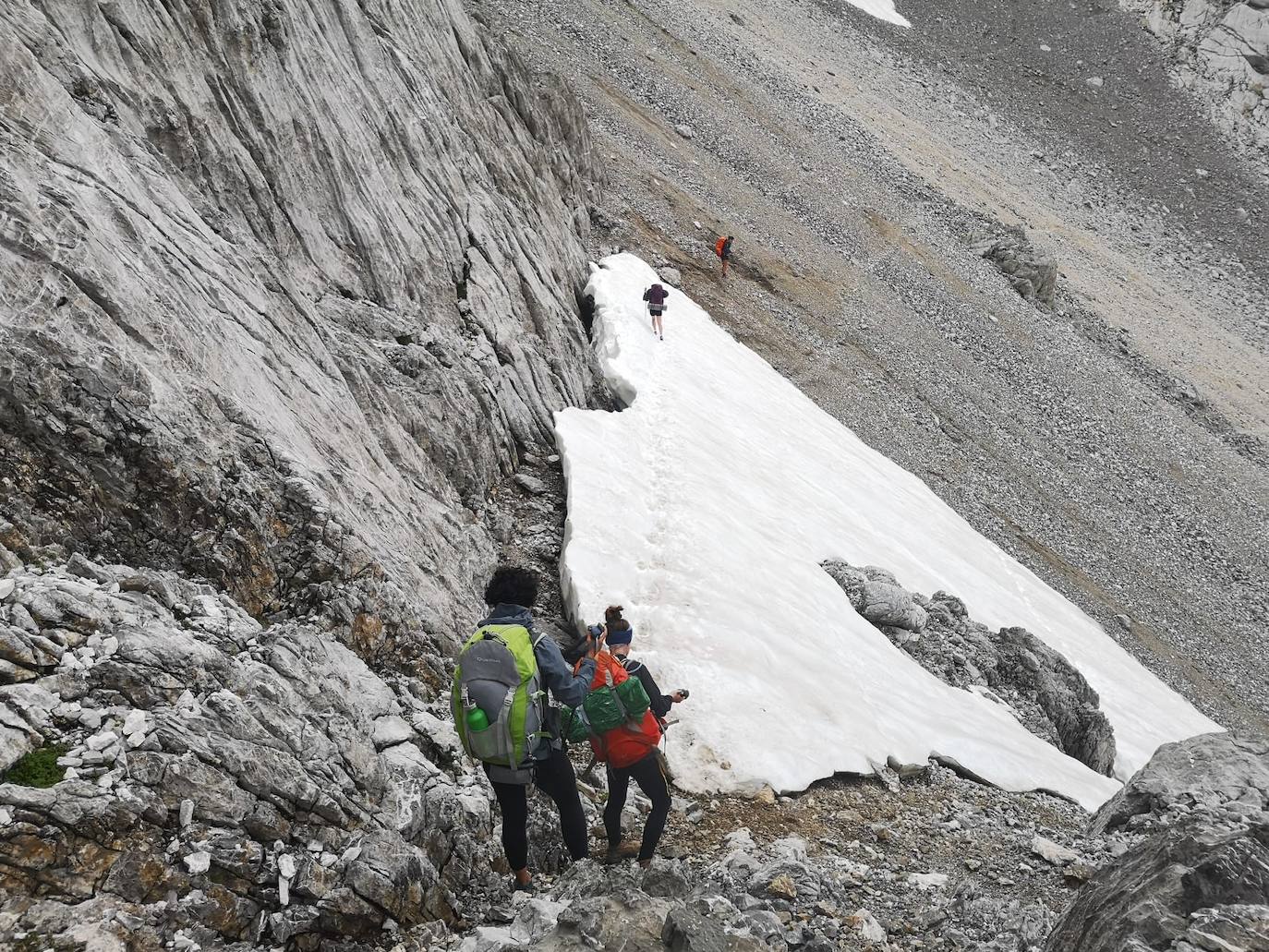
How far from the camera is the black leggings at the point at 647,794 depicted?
7.57 metres

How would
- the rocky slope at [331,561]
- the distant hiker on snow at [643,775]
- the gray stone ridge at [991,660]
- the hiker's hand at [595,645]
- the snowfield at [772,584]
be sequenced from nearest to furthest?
the rocky slope at [331,561]
the distant hiker on snow at [643,775]
the hiker's hand at [595,645]
the snowfield at [772,584]
the gray stone ridge at [991,660]

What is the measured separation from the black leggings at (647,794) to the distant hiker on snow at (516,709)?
0.53m

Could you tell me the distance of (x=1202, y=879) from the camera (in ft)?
20.1

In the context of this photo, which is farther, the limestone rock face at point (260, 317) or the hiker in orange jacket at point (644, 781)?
the hiker in orange jacket at point (644, 781)

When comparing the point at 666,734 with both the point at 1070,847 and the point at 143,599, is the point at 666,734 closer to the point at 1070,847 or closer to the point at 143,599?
the point at 1070,847

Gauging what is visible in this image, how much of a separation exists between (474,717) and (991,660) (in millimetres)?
13600

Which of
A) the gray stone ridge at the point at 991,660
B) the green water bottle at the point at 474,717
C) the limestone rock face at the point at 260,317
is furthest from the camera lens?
the gray stone ridge at the point at 991,660

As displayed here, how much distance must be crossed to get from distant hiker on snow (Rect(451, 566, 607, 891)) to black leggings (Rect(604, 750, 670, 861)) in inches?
21.0

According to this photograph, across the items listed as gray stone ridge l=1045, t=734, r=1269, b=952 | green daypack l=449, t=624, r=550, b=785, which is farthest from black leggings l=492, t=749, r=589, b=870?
gray stone ridge l=1045, t=734, r=1269, b=952

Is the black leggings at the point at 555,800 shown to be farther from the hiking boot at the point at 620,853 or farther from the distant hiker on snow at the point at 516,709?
the hiking boot at the point at 620,853

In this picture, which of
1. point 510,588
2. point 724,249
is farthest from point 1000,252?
point 510,588

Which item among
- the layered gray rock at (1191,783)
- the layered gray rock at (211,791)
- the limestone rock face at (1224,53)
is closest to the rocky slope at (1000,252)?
the limestone rock face at (1224,53)

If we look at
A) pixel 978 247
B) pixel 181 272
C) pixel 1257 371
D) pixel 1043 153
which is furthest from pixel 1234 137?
pixel 181 272

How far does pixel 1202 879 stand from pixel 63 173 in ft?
36.1
